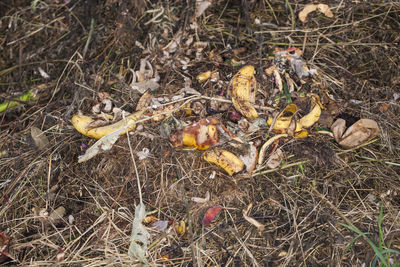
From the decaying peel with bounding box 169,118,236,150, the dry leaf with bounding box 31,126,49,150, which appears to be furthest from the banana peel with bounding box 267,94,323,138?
the dry leaf with bounding box 31,126,49,150

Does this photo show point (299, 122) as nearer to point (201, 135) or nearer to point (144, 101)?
point (201, 135)

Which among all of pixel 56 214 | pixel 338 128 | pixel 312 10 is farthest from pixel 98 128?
pixel 312 10

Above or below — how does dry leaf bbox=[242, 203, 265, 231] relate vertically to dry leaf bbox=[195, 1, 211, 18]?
below

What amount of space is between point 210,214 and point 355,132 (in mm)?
1070

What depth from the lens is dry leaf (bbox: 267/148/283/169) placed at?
2072 millimetres

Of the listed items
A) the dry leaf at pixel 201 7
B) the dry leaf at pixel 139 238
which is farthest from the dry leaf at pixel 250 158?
the dry leaf at pixel 201 7

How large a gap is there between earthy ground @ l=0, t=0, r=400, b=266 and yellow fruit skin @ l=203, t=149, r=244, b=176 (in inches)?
2.3

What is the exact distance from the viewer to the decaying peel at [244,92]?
2125 mm

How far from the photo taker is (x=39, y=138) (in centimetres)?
225

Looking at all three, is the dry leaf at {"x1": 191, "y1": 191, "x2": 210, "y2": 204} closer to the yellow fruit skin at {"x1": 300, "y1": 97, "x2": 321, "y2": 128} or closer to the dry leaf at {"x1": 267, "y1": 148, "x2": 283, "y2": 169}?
the dry leaf at {"x1": 267, "y1": 148, "x2": 283, "y2": 169}

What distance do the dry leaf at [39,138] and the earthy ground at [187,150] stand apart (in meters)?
0.02

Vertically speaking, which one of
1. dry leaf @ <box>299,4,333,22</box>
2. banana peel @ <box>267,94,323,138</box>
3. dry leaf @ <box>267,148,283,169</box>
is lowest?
dry leaf @ <box>267,148,283,169</box>

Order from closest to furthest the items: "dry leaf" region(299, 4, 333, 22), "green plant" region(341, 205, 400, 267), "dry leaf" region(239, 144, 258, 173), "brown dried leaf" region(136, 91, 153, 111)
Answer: "green plant" region(341, 205, 400, 267) → "dry leaf" region(239, 144, 258, 173) → "brown dried leaf" region(136, 91, 153, 111) → "dry leaf" region(299, 4, 333, 22)

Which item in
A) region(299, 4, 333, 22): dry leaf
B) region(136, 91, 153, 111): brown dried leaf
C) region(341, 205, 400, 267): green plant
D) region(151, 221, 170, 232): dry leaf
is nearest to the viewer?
region(341, 205, 400, 267): green plant
